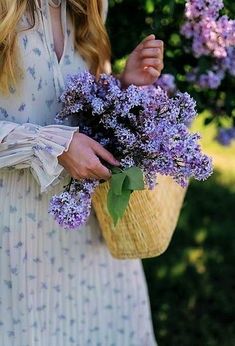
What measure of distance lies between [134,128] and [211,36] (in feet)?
1.71

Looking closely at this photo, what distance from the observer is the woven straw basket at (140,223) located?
271cm

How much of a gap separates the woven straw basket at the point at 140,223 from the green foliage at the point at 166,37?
0.43m

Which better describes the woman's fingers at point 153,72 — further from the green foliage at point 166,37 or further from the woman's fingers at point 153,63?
the green foliage at point 166,37

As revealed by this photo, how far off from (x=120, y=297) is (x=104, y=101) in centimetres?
76

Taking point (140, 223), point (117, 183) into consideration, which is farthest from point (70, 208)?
point (140, 223)

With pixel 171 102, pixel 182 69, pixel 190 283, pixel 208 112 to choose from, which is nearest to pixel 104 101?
pixel 171 102

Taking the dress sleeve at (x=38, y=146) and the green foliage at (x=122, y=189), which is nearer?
the green foliage at (x=122, y=189)

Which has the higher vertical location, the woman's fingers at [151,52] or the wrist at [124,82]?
the woman's fingers at [151,52]

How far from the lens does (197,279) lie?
4.70 meters

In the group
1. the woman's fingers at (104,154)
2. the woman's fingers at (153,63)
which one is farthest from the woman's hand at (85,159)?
the woman's fingers at (153,63)

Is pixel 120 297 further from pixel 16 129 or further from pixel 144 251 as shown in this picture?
pixel 16 129

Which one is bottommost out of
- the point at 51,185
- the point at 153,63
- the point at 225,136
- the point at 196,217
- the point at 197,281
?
the point at 196,217

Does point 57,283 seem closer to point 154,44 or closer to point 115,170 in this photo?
point 115,170

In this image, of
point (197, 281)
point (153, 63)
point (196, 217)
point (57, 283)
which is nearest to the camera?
point (153, 63)
